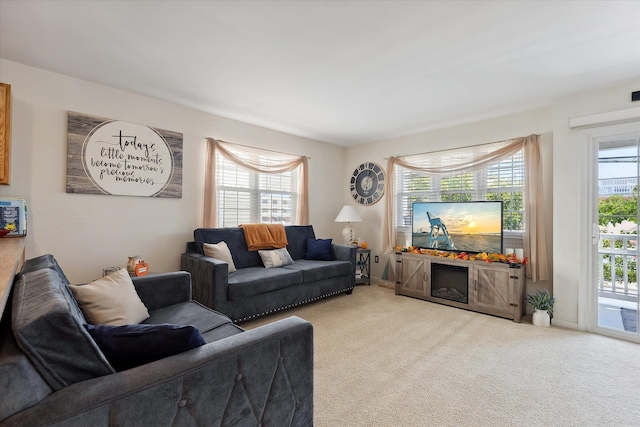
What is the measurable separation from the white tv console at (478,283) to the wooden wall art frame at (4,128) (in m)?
4.38

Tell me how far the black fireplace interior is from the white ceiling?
6.72ft

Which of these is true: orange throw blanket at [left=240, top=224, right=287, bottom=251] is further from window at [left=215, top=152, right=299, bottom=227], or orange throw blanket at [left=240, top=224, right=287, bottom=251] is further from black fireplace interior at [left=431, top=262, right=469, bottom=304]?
black fireplace interior at [left=431, top=262, right=469, bottom=304]

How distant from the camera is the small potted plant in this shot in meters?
3.16

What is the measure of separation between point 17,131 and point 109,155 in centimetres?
68

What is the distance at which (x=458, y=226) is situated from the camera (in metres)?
4.02

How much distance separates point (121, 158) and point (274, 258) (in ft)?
6.69

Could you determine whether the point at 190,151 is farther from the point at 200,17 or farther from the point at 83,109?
the point at 200,17

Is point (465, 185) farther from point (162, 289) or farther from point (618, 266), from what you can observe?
point (162, 289)

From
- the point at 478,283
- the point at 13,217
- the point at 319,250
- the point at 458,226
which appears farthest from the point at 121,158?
the point at 478,283

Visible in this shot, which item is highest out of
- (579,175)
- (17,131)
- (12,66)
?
(12,66)

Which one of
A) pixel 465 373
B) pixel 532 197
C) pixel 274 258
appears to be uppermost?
pixel 532 197

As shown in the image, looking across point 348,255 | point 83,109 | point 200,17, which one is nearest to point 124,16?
point 200,17

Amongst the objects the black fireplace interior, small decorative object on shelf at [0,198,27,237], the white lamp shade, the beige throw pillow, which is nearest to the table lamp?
the white lamp shade

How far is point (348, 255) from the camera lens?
4.26 meters
